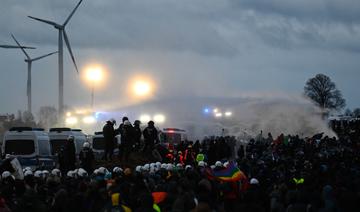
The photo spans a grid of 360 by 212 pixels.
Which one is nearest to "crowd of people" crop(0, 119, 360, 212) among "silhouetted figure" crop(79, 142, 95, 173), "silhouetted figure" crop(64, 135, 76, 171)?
"silhouetted figure" crop(79, 142, 95, 173)

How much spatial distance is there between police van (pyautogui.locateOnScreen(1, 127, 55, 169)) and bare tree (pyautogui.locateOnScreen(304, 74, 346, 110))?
96.4 metres

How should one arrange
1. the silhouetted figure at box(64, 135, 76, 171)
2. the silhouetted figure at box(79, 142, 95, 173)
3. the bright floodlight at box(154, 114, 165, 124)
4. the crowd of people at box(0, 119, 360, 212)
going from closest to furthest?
the crowd of people at box(0, 119, 360, 212) → the silhouetted figure at box(79, 142, 95, 173) → the silhouetted figure at box(64, 135, 76, 171) → the bright floodlight at box(154, 114, 165, 124)

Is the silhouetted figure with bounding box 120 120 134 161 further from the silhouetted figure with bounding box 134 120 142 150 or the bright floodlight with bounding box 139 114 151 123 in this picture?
the bright floodlight with bounding box 139 114 151 123

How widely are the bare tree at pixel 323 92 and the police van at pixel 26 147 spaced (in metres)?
96.4

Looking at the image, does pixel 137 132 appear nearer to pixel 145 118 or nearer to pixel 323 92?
pixel 145 118

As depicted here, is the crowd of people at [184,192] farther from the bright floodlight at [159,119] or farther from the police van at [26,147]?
the bright floodlight at [159,119]

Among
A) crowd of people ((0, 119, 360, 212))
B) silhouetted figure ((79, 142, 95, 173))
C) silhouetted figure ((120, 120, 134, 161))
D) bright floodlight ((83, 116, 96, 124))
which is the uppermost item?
bright floodlight ((83, 116, 96, 124))

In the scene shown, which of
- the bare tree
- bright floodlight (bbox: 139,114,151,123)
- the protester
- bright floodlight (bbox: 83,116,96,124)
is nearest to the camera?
the protester

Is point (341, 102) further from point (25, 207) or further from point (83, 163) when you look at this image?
point (25, 207)

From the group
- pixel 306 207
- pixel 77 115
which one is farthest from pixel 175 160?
pixel 77 115

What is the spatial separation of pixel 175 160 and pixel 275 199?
52.0 ft

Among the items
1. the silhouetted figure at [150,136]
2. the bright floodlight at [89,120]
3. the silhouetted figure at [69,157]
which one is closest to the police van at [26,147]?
the silhouetted figure at [69,157]

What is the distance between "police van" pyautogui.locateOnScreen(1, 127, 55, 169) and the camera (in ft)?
94.8

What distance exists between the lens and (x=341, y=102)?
398 ft
